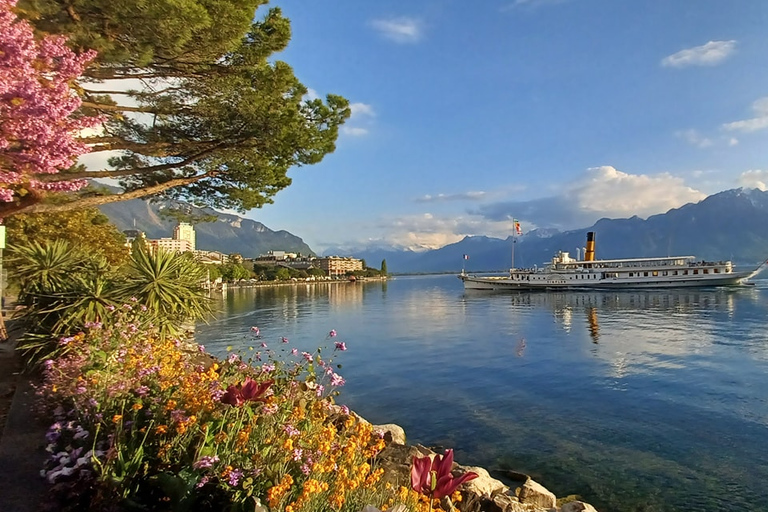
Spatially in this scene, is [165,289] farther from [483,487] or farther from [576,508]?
[576,508]

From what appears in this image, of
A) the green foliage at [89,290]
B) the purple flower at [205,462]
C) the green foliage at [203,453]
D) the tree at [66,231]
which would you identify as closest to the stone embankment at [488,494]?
the green foliage at [203,453]

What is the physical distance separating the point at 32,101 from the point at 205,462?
17.3 feet

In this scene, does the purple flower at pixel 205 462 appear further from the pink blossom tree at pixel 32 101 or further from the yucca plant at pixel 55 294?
the pink blossom tree at pixel 32 101

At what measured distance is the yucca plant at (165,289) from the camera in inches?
336

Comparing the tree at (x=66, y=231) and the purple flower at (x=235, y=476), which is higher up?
the tree at (x=66, y=231)

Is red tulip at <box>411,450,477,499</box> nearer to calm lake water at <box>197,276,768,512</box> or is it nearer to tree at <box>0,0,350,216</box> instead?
calm lake water at <box>197,276,768,512</box>

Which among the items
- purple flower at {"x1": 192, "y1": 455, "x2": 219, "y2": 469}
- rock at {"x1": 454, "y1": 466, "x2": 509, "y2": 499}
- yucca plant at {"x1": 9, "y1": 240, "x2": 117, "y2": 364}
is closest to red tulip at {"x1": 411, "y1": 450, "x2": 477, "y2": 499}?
purple flower at {"x1": 192, "y1": 455, "x2": 219, "y2": 469}

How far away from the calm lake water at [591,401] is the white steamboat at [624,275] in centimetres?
3673

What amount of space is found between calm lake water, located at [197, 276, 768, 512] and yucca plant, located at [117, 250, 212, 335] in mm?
4956

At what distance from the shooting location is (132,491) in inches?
111

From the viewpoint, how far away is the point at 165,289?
352 inches

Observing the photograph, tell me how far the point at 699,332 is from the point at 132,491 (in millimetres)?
29169

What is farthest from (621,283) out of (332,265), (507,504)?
(332,265)

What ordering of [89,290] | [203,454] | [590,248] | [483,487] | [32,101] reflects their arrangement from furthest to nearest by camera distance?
[590,248]
[89,290]
[483,487]
[32,101]
[203,454]
